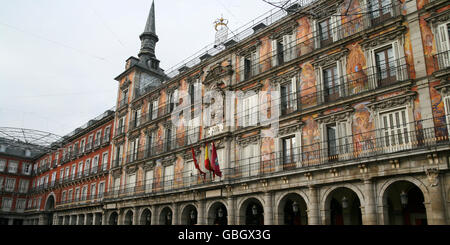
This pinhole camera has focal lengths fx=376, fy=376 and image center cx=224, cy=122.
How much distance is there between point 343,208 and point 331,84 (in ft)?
21.6

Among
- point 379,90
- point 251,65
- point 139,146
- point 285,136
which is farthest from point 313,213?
point 139,146

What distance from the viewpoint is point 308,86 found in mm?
21312

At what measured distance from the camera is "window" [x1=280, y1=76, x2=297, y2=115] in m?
21.9

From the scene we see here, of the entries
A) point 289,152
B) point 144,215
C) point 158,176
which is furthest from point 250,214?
point 144,215


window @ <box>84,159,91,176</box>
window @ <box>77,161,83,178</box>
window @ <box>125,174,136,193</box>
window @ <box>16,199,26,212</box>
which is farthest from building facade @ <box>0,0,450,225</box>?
window @ <box>16,199,26,212</box>

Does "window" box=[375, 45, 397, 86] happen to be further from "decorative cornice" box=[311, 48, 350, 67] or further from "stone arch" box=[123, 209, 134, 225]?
"stone arch" box=[123, 209, 134, 225]

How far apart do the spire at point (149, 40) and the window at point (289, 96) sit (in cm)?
2325

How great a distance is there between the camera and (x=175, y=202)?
2773 cm

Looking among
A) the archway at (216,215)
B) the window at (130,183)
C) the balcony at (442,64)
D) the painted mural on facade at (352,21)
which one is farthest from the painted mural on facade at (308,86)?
the window at (130,183)

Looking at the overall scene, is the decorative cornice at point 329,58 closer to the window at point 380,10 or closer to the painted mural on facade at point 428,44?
the window at point 380,10

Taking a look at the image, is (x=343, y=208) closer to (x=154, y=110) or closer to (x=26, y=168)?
(x=154, y=110)

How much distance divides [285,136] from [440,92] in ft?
27.4

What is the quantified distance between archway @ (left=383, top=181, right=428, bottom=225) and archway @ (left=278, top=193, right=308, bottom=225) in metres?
4.93
